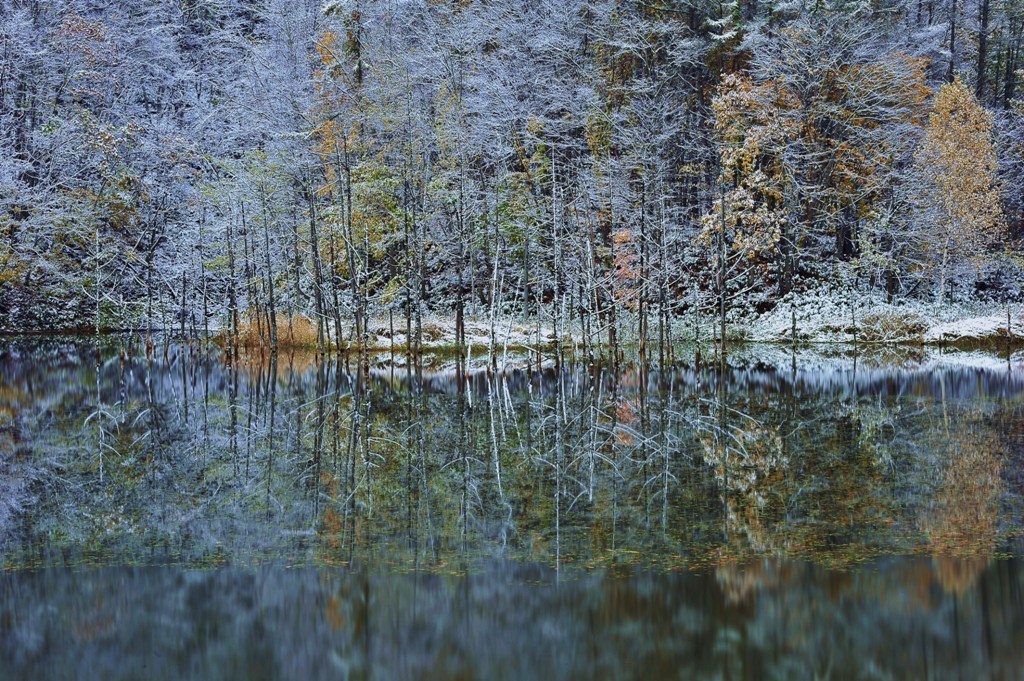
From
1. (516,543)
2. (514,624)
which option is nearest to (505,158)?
(516,543)

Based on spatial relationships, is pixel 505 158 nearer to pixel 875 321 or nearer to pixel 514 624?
pixel 875 321

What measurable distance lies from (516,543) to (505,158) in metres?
26.0

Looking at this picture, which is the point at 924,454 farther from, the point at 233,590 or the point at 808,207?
the point at 808,207

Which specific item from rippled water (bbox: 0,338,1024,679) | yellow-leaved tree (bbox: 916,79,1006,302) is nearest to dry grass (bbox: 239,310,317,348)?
rippled water (bbox: 0,338,1024,679)

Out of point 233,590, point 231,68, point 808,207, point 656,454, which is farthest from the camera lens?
point 231,68

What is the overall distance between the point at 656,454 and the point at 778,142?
24.4 m

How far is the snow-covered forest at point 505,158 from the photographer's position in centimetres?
3156

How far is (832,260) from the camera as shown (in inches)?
1336

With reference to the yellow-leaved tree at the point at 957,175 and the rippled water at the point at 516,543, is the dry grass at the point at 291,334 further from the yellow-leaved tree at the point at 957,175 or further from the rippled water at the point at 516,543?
the yellow-leaved tree at the point at 957,175

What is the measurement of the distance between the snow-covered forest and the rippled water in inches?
646

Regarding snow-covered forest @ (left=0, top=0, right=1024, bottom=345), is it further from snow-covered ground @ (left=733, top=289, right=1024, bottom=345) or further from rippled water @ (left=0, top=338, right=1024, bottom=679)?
rippled water @ (left=0, top=338, right=1024, bottom=679)

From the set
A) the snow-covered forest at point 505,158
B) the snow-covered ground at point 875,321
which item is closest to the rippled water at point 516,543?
the snow-covered ground at point 875,321

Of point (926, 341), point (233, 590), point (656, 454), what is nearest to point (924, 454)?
point (656, 454)

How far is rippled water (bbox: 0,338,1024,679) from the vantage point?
5.32m
